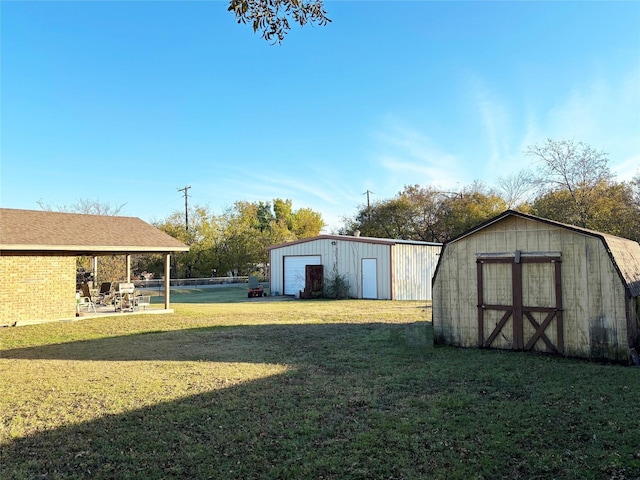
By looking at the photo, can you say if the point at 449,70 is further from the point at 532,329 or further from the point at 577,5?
the point at 532,329

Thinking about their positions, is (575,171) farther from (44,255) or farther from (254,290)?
(44,255)

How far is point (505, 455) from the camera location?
3.62 metres

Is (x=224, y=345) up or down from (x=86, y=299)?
down

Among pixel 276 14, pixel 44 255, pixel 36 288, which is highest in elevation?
pixel 276 14

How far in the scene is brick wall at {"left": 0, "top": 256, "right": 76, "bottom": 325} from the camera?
39.4 ft

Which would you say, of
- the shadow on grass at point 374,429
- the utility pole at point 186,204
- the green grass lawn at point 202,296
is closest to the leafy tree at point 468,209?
the green grass lawn at point 202,296

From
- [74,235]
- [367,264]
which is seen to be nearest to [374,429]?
[74,235]

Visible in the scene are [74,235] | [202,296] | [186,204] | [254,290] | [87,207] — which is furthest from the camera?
[186,204]

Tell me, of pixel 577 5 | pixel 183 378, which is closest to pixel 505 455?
pixel 183 378

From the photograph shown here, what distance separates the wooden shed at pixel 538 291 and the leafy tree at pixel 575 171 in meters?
16.8

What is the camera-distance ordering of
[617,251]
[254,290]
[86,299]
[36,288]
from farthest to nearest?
[254,290]
[86,299]
[36,288]
[617,251]

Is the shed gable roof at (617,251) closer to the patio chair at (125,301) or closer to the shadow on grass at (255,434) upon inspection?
the shadow on grass at (255,434)

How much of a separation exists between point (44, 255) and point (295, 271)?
483 inches

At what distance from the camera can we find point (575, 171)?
24.8 meters
